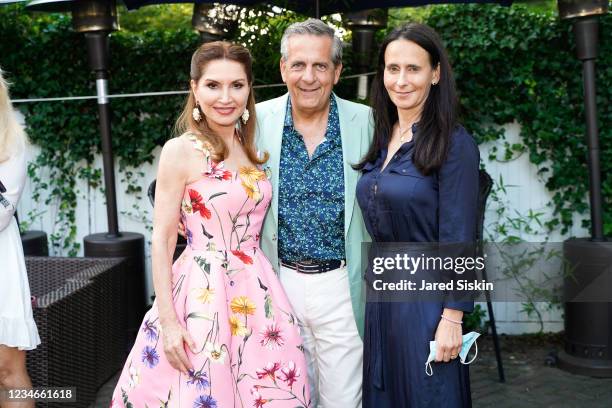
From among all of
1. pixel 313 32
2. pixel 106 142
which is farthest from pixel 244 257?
pixel 106 142

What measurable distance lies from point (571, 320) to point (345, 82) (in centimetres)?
222

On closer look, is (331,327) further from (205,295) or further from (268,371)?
(205,295)

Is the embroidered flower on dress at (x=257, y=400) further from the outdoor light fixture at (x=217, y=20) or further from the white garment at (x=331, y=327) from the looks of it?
the outdoor light fixture at (x=217, y=20)

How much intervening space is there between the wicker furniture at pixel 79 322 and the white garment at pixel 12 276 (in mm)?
525

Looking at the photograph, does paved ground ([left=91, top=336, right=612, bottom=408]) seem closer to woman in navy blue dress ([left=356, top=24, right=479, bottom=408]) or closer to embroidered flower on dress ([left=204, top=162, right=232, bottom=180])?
woman in navy blue dress ([left=356, top=24, right=479, bottom=408])

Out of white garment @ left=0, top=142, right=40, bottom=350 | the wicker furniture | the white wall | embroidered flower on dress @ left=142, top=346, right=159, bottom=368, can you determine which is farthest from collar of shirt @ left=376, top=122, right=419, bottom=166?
the white wall

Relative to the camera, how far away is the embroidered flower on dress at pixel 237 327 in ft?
8.52

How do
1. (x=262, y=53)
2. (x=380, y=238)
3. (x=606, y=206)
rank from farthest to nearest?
(x=606, y=206), (x=262, y=53), (x=380, y=238)

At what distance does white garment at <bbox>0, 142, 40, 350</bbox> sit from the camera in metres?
3.13

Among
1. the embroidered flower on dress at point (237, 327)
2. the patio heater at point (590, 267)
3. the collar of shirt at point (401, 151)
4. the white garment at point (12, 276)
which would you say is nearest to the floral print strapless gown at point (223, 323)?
the embroidered flower on dress at point (237, 327)

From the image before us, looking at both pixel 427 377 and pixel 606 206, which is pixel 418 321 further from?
pixel 606 206

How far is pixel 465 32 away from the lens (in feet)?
18.1

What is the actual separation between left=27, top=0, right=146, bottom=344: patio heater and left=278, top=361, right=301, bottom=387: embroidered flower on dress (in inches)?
106

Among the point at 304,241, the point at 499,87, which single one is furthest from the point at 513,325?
the point at 304,241
